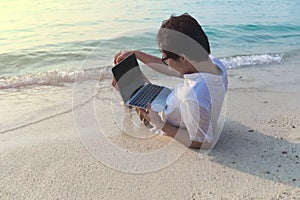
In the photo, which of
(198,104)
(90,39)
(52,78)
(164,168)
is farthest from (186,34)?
(90,39)

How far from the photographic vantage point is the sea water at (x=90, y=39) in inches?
173

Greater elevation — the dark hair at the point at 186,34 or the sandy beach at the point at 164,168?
the dark hair at the point at 186,34

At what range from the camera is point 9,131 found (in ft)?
10.4

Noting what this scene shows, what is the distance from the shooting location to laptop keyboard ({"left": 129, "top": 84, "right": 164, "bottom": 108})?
2803mm

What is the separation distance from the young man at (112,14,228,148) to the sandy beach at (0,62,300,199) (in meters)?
0.19

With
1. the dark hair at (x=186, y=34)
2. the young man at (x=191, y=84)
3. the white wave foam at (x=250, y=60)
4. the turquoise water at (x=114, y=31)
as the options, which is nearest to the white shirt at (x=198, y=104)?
the young man at (x=191, y=84)

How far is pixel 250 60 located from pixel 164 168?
166 inches

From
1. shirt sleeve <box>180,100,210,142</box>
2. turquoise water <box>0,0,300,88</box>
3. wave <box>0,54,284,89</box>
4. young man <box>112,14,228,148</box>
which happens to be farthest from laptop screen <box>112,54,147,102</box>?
wave <box>0,54,284,89</box>

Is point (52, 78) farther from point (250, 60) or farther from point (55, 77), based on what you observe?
point (250, 60)

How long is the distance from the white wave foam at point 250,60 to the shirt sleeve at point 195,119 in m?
3.47

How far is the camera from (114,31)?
873cm

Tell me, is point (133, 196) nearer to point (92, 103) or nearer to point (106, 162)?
point (106, 162)

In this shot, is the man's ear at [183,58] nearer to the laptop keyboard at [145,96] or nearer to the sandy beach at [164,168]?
the laptop keyboard at [145,96]

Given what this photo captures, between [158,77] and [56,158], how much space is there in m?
2.45
